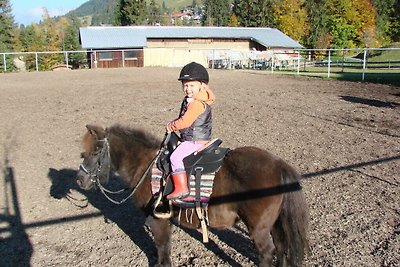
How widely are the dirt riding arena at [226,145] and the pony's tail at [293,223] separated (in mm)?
619

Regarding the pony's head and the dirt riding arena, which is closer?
the pony's head

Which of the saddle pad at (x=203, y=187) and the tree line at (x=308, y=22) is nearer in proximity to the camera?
the saddle pad at (x=203, y=187)

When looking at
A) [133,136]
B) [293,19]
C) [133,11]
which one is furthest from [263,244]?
[133,11]

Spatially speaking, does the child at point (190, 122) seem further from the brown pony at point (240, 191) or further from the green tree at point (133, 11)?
the green tree at point (133, 11)

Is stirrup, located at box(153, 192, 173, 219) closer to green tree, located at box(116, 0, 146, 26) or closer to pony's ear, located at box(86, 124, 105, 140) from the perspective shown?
pony's ear, located at box(86, 124, 105, 140)

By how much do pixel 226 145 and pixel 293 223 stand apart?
5.58 metres

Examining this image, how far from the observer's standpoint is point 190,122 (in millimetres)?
3986

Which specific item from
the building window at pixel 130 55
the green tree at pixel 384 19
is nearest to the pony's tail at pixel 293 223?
the building window at pixel 130 55

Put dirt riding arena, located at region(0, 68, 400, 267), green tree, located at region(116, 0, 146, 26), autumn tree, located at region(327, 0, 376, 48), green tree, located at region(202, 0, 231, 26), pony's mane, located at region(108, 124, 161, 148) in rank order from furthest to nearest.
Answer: green tree, located at region(202, 0, 231, 26) < green tree, located at region(116, 0, 146, 26) < autumn tree, located at region(327, 0, 376, 48) < dirt riding arena, located at region(0, 68, 400, 267) < pony's mane, located at region(108, 124, 161, 148)

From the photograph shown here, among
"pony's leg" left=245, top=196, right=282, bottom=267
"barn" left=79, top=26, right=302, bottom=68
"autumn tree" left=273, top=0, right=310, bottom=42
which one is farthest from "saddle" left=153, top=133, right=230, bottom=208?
"autumn tree" left=273, top=0, right=310, bottom=42

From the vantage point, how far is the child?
3.97 meters

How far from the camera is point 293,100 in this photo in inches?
635

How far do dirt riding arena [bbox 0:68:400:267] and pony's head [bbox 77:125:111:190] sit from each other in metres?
0.66

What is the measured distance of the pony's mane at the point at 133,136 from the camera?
14.7ft
